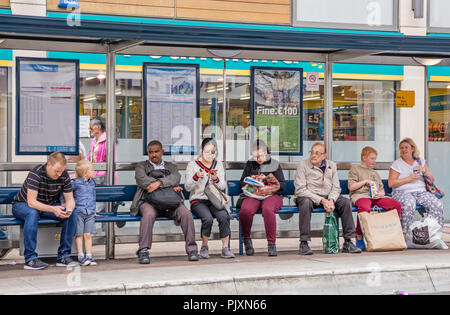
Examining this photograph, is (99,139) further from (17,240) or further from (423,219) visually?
(423,219)

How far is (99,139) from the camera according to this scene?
380 inches

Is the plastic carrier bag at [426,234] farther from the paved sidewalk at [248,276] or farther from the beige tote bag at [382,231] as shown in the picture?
the paved sidewalk at [248,276]

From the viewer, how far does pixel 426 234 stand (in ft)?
32.7

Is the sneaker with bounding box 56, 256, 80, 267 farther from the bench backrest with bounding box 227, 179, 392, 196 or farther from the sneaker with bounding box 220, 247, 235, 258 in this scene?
the bench backrest with bounding box 227, 179, 392, 196

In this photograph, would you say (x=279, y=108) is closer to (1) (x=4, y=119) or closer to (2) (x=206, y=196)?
(2) (x=206, y=196)

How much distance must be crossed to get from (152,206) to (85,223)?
2.59ft

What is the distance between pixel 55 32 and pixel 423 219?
527cm

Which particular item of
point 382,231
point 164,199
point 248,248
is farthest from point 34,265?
point 382,231

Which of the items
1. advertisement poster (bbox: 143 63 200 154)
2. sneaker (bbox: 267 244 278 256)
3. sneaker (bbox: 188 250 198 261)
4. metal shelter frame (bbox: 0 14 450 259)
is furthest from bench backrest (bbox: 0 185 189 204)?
sneaker (bbox: 267 244 278 256)

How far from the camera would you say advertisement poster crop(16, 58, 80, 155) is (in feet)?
30.1

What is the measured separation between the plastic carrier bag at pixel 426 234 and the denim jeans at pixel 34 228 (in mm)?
4377

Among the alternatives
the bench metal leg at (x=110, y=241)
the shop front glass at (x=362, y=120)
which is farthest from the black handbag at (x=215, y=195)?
the shop front glass at (x=362, y=120)

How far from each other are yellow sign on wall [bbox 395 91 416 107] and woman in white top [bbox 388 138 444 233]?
3.39ft
